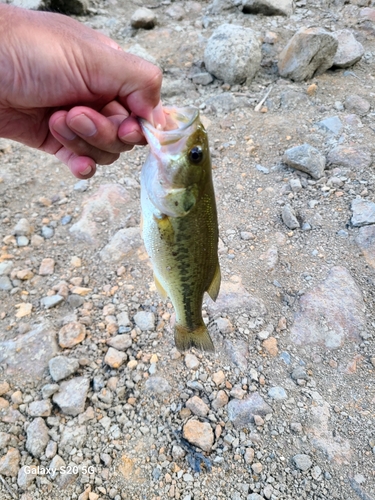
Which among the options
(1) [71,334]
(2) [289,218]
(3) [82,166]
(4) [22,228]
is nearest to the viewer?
(3) [82,166]

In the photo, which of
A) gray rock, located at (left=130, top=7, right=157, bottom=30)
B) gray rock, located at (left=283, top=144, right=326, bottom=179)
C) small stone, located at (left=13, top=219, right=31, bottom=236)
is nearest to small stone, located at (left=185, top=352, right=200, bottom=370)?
small stone, located at (left=13, top=219, right=31, bottom=236)

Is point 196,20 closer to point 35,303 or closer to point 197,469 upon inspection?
point 35,303

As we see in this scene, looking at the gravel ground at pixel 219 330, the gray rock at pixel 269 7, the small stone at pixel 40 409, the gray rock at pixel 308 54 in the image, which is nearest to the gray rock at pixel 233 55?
the gray rock at pixel 308 54

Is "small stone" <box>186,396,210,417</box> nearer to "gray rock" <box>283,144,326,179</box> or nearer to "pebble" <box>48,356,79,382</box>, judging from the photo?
"pebble" <box>48,356,79,382</box>

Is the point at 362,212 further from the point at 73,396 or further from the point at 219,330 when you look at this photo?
the point at 73,396

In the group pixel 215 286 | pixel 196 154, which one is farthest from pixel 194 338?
pixel 196 154

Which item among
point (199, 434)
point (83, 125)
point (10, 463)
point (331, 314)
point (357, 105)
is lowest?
point (10, 463)

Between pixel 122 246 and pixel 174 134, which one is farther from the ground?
pixel 174 134
